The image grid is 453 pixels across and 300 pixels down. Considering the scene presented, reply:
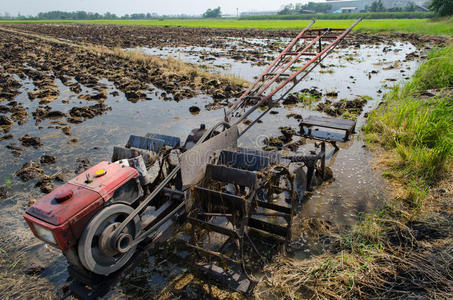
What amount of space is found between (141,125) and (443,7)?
56.4m

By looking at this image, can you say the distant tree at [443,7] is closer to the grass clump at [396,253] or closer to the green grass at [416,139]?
the green grass at [416,139]

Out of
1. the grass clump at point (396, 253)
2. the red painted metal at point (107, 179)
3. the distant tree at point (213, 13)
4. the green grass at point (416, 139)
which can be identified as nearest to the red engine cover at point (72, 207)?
the red painted metal at point (107, 179)

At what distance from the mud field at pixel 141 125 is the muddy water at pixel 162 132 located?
21 mm

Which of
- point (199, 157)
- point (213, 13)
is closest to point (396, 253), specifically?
point (199, 157)

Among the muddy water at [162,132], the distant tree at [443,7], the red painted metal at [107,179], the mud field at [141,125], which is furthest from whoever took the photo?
the distant tree at [443,7]

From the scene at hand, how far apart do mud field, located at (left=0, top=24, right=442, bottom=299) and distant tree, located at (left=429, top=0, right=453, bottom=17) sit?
35.2 metres

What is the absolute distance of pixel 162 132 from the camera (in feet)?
29.2

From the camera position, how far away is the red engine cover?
2.85 meters

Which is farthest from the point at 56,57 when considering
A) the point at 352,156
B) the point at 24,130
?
the point at 352,156

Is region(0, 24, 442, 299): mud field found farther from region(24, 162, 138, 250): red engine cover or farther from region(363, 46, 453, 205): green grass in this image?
region(24, 162, 138, 250): red engine cover

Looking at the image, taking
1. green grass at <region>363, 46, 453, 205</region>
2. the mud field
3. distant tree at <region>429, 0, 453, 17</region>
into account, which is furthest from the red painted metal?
distant tree at <region>429, 0, 453, 17</region>

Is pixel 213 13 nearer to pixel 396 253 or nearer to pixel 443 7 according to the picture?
pixel 443 7

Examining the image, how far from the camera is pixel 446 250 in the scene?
4004 mm

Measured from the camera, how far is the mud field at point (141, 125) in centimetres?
412
